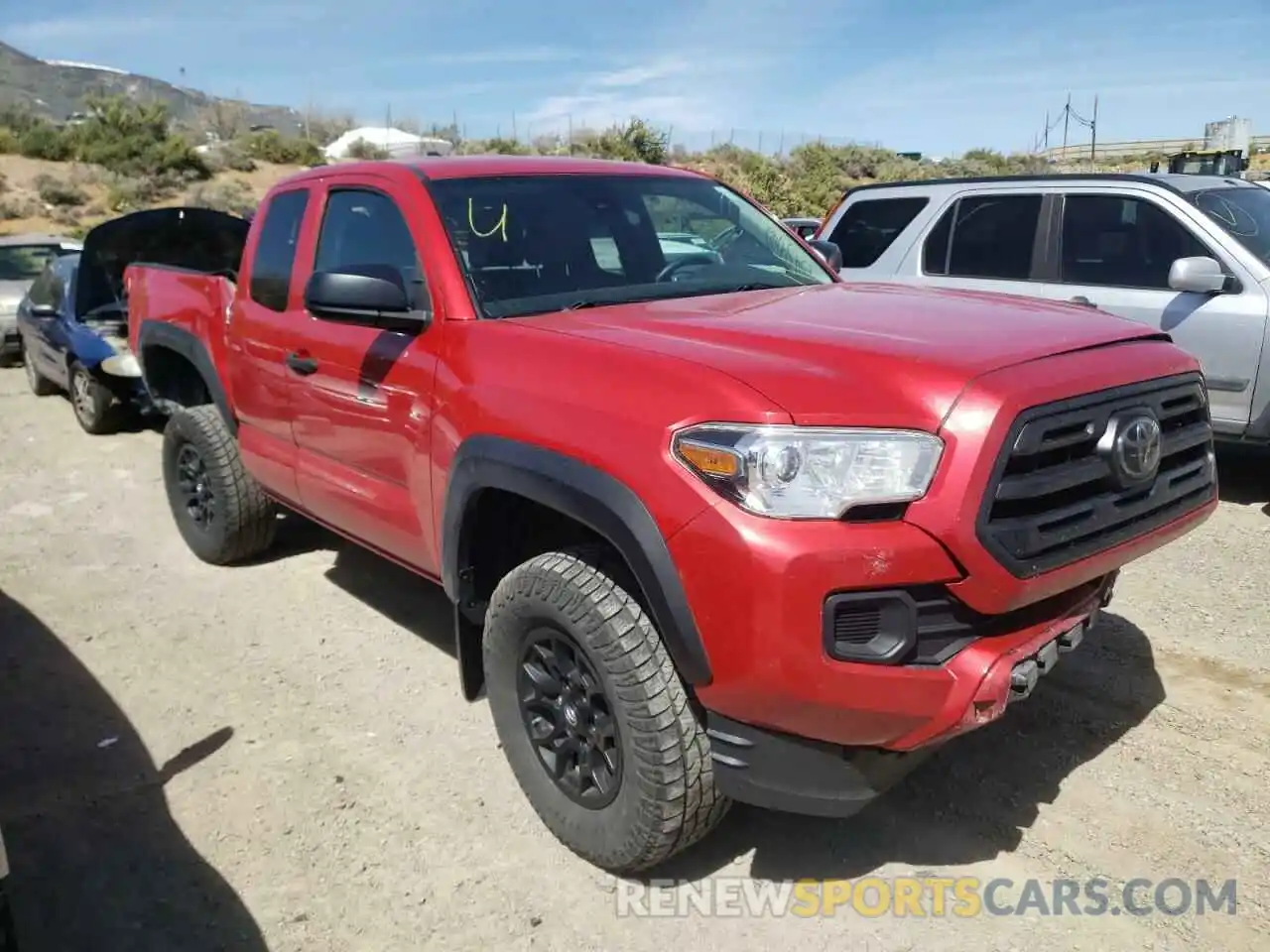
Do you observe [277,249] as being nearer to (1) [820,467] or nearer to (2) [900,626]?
(1) [820,467]

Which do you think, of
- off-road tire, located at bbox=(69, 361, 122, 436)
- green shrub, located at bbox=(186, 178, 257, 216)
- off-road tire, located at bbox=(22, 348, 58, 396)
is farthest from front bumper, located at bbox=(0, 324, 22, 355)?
green shrub, located at bbox=(186, 178, 257, 216)

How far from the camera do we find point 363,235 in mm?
3877

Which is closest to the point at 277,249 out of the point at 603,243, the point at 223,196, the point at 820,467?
the point at 603,243

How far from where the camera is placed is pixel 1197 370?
294cm

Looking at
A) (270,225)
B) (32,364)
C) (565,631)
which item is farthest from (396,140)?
(565,631)

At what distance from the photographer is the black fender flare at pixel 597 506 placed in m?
2.38

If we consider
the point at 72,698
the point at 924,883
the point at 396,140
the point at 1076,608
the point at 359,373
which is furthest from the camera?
the point at 396,140

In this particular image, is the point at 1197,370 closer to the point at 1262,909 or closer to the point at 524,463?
the point at 1262,909

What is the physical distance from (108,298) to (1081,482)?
27.7ft

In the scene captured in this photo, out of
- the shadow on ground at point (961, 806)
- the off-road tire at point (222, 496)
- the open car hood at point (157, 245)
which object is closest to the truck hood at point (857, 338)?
the shadow on ground at point (961, 806)

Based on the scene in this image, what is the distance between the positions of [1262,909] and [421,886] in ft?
7.26

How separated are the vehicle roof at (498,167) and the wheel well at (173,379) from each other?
207 cm

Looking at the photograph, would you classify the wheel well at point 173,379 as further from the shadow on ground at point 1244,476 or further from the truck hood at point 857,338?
the shadow on ground at point 1244,476

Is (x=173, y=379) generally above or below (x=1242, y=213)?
below
